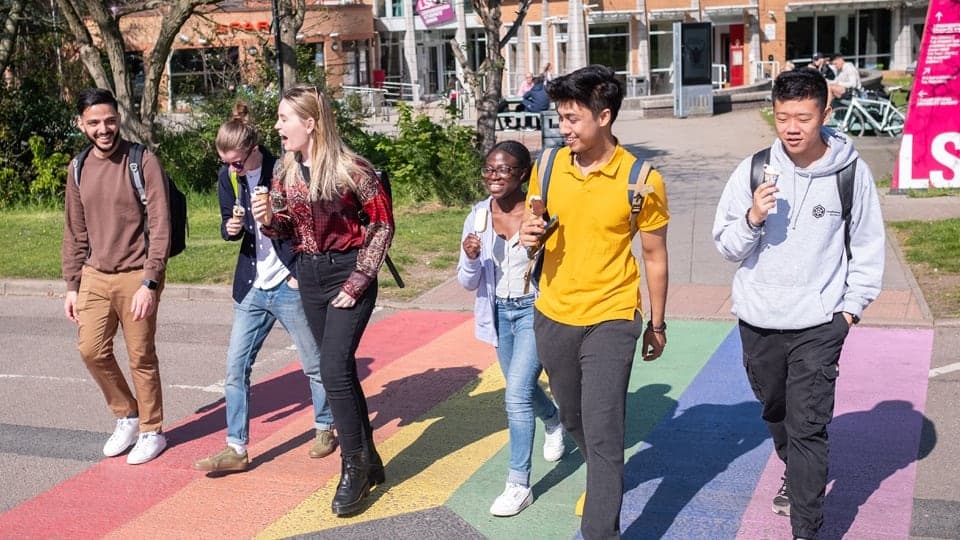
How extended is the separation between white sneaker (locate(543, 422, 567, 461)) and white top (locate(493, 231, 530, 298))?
1.01 metres

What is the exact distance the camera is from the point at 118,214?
5859 mm

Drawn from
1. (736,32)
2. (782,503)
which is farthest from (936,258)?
(736,32)

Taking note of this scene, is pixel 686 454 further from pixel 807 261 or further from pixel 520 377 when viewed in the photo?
pixel 807 261

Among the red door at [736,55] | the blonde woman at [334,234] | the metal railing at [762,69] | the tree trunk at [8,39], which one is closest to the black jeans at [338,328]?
the blonde woman at [334,234]

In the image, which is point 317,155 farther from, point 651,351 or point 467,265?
point 651,351

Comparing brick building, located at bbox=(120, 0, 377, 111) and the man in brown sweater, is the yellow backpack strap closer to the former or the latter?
the man in brown sweater

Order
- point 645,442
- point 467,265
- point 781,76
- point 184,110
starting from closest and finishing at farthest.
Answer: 1. point 781,76
2. point 467,265
3. point 645,442
4. point 184,110

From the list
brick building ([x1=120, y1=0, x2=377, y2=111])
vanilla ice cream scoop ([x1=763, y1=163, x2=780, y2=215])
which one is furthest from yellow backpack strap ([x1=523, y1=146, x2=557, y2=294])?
brick building ([x1=120, y1=0, x2=377, y2=111])

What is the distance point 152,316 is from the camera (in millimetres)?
5965

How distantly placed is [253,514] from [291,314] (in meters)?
0.98

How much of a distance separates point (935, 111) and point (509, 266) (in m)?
10.1

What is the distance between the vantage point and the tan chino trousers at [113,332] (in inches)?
233

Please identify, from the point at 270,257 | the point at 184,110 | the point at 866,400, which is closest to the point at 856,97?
the point at 184,110

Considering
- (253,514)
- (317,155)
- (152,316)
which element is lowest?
(253,514)
